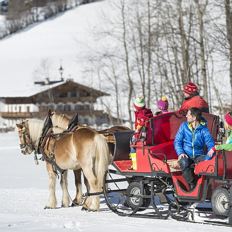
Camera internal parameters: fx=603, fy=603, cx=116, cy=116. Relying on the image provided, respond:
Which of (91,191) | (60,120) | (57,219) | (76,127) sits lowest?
(57,219)

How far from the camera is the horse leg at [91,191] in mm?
9539

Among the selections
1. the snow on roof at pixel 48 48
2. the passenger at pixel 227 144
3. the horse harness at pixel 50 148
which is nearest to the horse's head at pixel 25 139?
the horse harness at pixel 50 148

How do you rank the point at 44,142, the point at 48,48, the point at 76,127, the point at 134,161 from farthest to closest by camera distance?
the point at 48,48 < the point at 44,142 < the point at 76,127 < the point at 134,161

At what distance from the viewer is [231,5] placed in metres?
16.8

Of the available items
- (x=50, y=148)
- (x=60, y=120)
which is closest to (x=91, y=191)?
(x=50, y=148)

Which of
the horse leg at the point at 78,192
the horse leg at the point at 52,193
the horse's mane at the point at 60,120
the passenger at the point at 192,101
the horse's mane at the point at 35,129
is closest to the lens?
the passenger at the point at 192,101

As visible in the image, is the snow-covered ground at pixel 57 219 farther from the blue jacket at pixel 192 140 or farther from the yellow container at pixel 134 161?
the blue jacket at pixel 192 140

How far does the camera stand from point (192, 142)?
7980mm

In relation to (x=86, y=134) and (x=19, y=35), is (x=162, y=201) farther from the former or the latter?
(x=19, y=35)

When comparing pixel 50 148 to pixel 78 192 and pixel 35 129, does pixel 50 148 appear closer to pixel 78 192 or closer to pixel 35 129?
pixel 35 129

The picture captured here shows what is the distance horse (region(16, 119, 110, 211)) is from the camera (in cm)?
960

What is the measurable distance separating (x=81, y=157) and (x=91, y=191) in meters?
0.57

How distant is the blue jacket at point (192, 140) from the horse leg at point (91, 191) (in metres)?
2.10

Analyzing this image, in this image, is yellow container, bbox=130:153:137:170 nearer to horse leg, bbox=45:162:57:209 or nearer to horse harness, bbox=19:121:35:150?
horse leg, bbox=45:162:57:209
